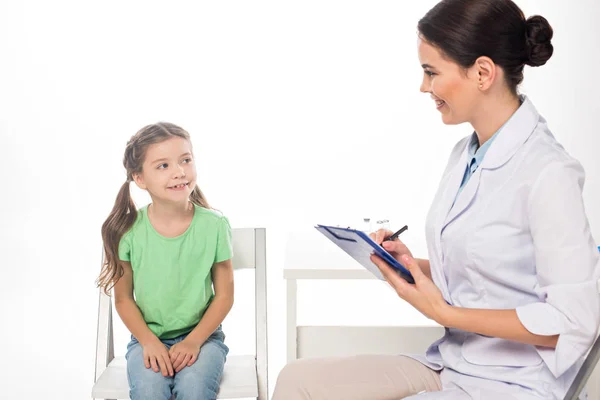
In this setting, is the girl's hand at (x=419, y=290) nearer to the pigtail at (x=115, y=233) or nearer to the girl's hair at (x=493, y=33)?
the girl's hair at (x=493, y=33)

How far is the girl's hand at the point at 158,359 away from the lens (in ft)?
6.56

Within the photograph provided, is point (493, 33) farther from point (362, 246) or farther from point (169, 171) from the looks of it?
point (169, 171)

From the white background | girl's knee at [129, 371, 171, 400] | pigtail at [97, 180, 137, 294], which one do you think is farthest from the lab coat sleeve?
the white background

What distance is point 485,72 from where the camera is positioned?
1.55 m

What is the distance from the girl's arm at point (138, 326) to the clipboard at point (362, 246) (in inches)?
24.5

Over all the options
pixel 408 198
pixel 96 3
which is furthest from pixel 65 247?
pixel 408 198

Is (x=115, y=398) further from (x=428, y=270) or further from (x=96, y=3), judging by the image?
(x=96, y=3)

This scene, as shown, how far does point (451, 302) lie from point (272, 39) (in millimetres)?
2124

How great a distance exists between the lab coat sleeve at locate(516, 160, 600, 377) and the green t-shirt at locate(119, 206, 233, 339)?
98 cm

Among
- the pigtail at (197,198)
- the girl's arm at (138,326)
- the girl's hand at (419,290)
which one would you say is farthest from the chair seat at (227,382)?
the girl's hand at (419,290)

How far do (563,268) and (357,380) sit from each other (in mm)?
500

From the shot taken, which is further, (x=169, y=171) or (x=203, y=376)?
(x=169, y=171)

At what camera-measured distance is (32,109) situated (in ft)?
11.4

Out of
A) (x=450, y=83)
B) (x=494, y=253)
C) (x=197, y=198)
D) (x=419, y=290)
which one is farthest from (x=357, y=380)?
(x=197, y=198)
